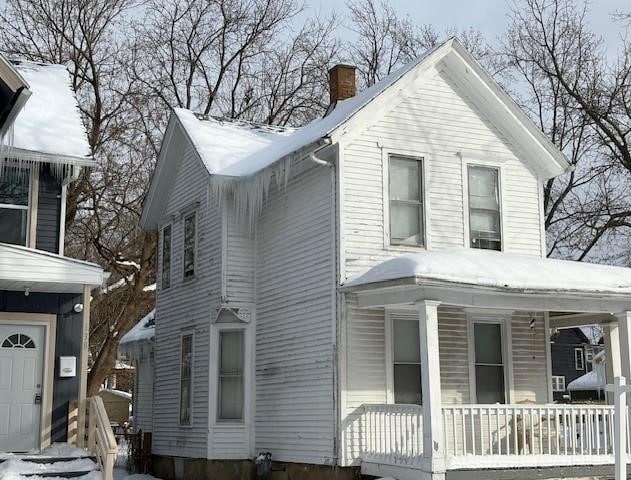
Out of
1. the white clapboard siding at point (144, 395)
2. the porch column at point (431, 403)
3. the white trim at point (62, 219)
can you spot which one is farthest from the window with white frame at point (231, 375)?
the white clapboard siding at point (144, 395)

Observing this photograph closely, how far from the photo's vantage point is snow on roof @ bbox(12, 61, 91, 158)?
14.6m

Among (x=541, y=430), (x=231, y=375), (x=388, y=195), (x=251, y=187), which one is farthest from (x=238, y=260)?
(x=541, y=430)

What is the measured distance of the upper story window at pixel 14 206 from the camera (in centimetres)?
1425

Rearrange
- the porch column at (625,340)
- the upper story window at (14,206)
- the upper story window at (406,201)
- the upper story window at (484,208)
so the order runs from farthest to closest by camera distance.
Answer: the upper story window at (484,208), the upper story window at (14,206), the upper story window at (406,201), the porch column at (625,340)

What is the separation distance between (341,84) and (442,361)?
23.7 feet

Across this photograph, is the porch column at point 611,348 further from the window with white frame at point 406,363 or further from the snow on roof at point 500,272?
the window with white frame at point 406,363

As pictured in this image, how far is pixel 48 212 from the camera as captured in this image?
1453cm

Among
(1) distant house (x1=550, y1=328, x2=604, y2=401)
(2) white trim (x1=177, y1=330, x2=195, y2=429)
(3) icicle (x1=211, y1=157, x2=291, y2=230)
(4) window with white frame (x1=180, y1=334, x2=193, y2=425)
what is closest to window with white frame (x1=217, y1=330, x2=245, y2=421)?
(2) white trim (x1=177, y1=330, x2=195, y2=429)

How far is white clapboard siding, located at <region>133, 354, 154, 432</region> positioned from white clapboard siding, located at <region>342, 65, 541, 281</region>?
8.88 meters

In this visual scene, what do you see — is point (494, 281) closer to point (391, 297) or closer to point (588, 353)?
point (391, 297)

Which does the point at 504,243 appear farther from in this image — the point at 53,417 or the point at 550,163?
the point at 53,417

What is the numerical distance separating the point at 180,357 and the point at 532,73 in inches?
644

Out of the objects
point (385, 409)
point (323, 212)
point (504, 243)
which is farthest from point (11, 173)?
point (504, 243)

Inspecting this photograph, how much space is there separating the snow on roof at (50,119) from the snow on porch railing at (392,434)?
669cm
